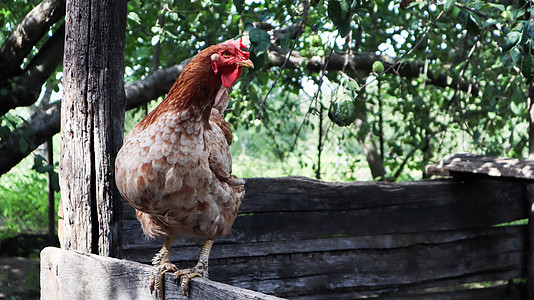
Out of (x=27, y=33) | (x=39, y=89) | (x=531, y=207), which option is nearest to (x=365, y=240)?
(x=531, y=207)

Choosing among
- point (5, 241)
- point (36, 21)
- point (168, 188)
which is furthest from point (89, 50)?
point (5, 241)

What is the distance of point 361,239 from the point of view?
3.52 metres

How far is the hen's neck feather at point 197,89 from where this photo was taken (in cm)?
174

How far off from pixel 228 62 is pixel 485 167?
2.36 meters

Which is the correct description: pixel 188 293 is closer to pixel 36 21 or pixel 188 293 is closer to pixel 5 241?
pixel 36 21

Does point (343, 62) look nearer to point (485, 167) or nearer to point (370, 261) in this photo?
point (485, 167)

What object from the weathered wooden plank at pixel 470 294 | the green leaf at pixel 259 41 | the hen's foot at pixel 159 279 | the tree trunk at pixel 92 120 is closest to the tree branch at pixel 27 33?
the tree trunk at pixel 92 120

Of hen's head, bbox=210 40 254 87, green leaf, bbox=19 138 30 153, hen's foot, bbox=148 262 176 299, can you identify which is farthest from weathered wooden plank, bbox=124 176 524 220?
hen's head, bbox=210 40 254 87

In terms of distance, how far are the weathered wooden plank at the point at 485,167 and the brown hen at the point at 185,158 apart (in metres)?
2.15

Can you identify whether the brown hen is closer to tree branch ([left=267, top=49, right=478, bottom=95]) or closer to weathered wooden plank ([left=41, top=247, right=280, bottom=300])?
weathered wooden plank ([left=41, top=247, right=280, bottom=300])

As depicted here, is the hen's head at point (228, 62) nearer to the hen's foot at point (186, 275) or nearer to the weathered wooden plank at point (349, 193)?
the hen's foot at point (186, 275)

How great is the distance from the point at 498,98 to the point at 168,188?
143 inches

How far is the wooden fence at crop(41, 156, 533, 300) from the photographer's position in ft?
10.5

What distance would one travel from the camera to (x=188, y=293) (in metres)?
1.85
